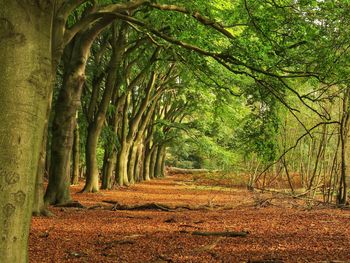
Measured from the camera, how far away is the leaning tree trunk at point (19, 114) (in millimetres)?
3246

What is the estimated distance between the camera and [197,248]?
5758mm

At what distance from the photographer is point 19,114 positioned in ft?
10.8

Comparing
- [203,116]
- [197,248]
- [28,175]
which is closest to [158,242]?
[197,248]

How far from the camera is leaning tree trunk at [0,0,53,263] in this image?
325cm

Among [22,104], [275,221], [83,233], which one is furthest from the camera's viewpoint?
[275,221]

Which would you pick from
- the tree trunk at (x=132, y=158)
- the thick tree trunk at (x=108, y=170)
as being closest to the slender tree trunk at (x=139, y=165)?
the tree trunk at (x=132, y=158)

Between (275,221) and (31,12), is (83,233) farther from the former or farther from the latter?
(31,12)

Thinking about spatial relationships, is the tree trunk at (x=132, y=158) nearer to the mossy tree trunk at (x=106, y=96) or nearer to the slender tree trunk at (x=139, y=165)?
the slender tree trunk at (x=139, y=165)

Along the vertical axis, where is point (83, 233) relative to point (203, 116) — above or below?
below

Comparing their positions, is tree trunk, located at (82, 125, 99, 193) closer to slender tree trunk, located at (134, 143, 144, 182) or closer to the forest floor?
the forest floor

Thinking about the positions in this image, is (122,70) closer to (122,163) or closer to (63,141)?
(122,163)

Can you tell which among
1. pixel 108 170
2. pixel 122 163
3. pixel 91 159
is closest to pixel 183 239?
pixel 91 159

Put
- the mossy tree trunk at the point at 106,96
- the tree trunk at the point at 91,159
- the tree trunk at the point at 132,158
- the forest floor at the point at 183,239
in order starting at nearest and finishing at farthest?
the forest floor at the point at 183,239, the mossy tree trunk at the point at 106,96, the tree trunk at the point at 91,159, the tree trunk at the point at 132,158

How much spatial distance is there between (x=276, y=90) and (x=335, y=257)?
13.0 feet
